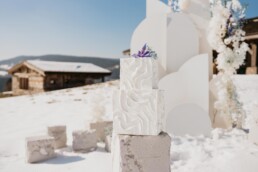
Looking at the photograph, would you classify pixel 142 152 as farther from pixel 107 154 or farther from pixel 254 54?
pixel 254 54

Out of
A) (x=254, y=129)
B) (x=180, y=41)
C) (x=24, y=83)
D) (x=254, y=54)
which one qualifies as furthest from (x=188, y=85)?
(x=24, y=83)

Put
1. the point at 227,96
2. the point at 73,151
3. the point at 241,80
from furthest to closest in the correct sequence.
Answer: the point at 241,80 → the point at 227,96 → the point at 73,151

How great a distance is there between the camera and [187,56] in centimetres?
664

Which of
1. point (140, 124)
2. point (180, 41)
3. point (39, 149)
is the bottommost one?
point (39, 149)

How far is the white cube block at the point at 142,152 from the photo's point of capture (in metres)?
3.02

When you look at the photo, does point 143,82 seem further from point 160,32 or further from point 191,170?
point 160,32

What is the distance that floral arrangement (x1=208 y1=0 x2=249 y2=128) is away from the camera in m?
6.23

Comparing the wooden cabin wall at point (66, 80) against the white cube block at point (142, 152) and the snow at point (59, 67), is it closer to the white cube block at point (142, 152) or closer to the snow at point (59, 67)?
the snow at point (59, 67)

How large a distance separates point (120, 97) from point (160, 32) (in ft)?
13.2

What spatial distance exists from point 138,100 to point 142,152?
0.62 meters

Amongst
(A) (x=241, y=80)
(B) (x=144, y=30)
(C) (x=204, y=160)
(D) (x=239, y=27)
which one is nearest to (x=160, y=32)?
(B) (x=144, y=30)

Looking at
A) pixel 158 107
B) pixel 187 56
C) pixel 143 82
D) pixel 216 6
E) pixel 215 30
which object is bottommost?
pixel 158 107

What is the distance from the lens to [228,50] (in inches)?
245

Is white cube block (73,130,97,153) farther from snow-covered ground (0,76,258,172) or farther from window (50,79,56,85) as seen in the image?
window (50,79,56,85)
